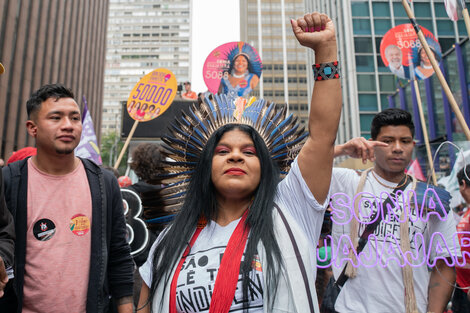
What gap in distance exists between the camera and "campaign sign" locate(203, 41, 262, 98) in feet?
19.8

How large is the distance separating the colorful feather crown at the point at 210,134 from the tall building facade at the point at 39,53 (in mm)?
21368

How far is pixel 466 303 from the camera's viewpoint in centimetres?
296

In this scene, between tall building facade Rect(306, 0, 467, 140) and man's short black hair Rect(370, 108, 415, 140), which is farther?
tall building facade Rect(306, 0, 467, 140)

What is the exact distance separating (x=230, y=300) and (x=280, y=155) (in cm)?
74

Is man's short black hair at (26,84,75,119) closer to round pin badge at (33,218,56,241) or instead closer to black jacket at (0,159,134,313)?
black jacket at (0,159,134,313)

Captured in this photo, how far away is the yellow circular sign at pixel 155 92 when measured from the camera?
4.96 meters

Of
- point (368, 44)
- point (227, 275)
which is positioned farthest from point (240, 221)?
point (368, 44)

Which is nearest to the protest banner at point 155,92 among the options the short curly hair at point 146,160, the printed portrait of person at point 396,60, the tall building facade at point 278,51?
the short curly hair at point 146,160

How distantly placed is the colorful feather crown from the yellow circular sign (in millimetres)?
3220

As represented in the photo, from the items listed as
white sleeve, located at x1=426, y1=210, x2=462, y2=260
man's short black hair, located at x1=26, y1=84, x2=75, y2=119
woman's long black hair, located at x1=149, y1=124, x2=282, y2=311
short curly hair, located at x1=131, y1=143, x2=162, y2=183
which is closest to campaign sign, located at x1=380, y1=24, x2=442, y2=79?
white sleeve, located at x1=426, y1=210, x2=462, y2=260

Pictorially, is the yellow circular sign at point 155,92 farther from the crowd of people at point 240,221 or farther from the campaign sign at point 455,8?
the campaign sign at point 455,8

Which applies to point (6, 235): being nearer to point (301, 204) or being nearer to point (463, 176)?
point (301, 204)

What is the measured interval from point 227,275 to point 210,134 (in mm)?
684

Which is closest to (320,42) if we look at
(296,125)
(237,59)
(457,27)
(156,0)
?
(296,125)
